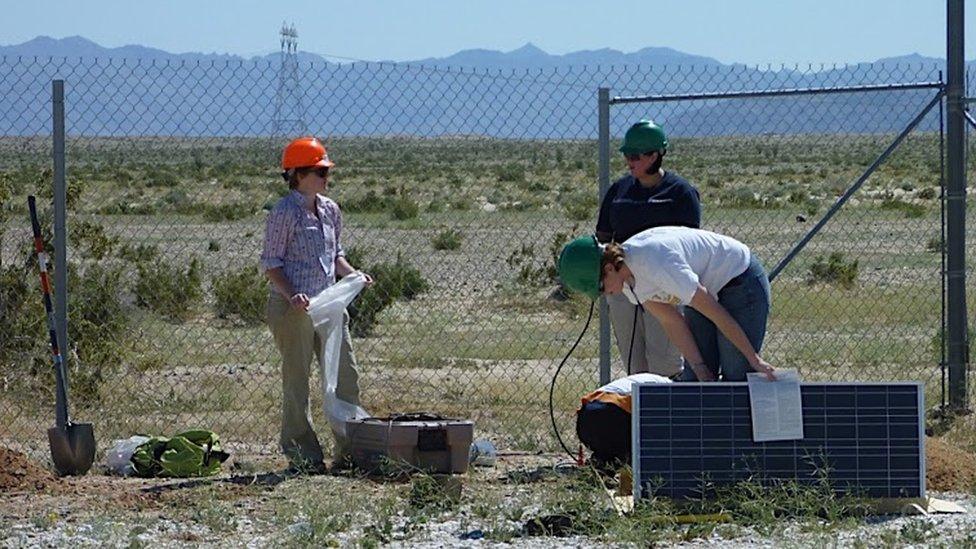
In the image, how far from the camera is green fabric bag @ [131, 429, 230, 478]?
8633 millimetres

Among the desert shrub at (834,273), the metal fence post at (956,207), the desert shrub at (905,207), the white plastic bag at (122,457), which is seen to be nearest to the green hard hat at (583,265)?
the white plastic bag at (122,457)

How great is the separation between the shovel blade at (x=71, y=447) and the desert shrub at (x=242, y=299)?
7589mm

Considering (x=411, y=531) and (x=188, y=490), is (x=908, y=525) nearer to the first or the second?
(x=411, y=531)

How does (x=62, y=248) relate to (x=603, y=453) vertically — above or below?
above

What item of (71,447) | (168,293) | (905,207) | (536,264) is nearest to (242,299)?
(168,293)

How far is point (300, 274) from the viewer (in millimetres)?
8438

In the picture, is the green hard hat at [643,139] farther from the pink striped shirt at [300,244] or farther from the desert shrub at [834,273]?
the desert shrub at [834,273]

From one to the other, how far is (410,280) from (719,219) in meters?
10.2

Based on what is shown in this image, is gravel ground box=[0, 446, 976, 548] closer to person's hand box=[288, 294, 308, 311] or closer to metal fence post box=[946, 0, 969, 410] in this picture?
person's hand box=[288, 294, 308, 311]

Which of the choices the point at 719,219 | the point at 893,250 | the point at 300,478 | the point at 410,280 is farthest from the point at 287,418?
the point at 719,219

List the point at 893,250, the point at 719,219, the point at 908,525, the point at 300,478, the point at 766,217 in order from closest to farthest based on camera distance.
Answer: the point at 908,525 < the point at 300,478 < the point at 893,250 < the point at 719,219 < the point at 766,217

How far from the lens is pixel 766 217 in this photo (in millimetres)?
29562

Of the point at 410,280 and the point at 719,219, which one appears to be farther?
the point at 719,219

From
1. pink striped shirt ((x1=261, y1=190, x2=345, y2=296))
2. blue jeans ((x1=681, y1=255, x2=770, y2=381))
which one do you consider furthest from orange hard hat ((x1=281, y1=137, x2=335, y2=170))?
blue jeans ((x1=681, y1=255, x2=770, y2=381))
